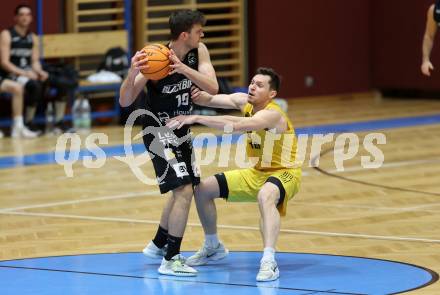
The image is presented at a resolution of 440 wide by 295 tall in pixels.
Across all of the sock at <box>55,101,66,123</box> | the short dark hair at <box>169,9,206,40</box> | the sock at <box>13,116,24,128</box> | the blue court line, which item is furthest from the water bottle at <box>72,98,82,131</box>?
the short dark hair at <box>169,9,206,40</box>

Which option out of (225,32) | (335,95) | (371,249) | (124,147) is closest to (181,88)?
(371,249)

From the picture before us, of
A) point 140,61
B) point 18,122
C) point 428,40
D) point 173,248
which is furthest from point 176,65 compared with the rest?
point 18,122

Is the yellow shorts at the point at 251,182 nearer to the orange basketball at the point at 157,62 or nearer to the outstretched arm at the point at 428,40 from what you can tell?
the orange basketball at the point at 157,62

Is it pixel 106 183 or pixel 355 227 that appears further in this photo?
pixel 106 183

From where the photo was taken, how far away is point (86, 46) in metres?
17.4

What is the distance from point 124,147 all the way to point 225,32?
535cm

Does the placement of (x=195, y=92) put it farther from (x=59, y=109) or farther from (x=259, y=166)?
(x=59, y=109)

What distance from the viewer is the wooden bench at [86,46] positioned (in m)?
17.1

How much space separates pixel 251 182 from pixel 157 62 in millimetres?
1144

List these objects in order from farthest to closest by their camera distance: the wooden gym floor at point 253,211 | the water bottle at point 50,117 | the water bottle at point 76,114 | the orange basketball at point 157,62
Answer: the water bottle at point 76,114 < the water bottle at point 50,117 < the wooden gym floor at point 253,211 < the orange basketball at point 157,62

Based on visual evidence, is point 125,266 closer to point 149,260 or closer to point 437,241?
point 149,260

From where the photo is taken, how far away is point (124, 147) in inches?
599

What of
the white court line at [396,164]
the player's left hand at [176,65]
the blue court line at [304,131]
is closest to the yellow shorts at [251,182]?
the player's left hand at [176,65]

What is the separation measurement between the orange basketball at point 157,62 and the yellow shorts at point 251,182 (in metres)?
0.94
